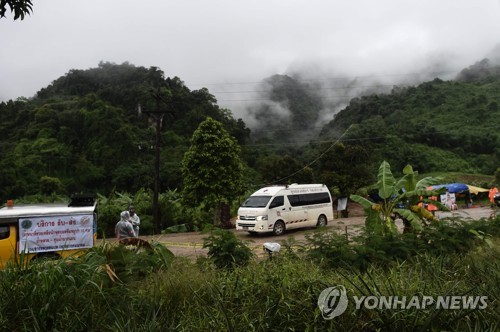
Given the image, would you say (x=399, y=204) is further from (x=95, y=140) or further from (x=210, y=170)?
(x=95, y=140)

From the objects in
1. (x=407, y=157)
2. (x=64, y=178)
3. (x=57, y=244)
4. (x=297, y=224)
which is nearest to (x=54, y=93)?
(x=64, y=178)

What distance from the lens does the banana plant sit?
33.1 ft

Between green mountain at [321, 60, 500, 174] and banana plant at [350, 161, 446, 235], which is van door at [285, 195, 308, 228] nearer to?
banana plant at [350, 161, 446, 235]

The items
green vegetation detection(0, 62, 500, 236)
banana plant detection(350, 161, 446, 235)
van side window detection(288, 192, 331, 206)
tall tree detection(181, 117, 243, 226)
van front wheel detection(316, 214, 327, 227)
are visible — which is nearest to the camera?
banana plant detection(350, 161, 446, 235)

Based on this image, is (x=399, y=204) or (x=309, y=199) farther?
(x=309, y=199)

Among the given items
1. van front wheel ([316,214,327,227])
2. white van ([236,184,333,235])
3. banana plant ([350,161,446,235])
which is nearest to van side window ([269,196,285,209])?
white van ([236,184,333,235])

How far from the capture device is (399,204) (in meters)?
11.9

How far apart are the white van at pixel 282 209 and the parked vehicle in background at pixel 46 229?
8.21 meters

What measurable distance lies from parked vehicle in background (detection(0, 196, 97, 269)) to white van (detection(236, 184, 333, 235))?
323 inches

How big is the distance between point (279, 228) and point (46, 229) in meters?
10.3

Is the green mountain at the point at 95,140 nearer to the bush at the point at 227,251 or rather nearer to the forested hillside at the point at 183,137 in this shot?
the forested hillside at the point at 183,137

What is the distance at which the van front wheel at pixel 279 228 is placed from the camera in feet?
58.2

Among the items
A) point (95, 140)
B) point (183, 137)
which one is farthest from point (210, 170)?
point (95, 140)

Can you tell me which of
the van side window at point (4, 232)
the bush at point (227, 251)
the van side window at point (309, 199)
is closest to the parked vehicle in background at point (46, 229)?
the van side window at point (4, 232)
